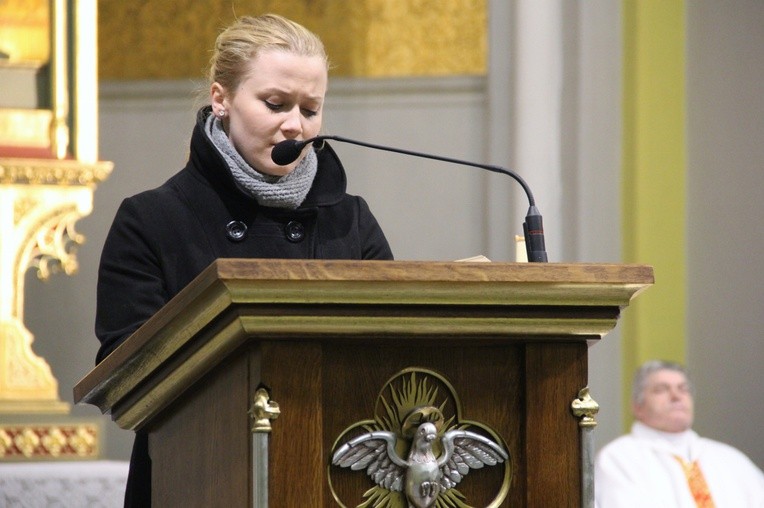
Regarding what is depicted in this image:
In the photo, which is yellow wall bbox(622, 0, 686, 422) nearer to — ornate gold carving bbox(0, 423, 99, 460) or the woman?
ornate gold carving bbox(0, 423, 99, 460)

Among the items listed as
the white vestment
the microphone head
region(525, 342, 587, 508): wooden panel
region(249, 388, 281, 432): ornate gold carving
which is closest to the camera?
region(249, 388, 281, 432): ornate gold carving

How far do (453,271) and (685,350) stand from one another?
566 cm

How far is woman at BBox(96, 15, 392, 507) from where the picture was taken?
2295 millimetres

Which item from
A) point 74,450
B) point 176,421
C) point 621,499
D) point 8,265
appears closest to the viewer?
point 176,421

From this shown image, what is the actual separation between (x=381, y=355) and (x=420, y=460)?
0.13 metres

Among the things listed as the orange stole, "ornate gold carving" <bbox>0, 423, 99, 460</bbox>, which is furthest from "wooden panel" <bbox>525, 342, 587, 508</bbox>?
the orange stole

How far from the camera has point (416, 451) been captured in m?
1.67

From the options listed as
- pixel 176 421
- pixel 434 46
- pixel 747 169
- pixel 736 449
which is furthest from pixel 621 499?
pixel 176 421

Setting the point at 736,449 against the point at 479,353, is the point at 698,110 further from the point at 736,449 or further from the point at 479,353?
the point at 479,353

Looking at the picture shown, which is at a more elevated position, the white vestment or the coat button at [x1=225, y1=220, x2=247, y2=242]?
the coat button at [x1=225, y1=220, x2=247, y2=242]

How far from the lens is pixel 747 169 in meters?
7.12

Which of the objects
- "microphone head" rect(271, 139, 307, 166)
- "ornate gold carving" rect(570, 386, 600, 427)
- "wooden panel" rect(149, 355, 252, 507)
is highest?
"microphone head" rect(271, 139, 307, 166)

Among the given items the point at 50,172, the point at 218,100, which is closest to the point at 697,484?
the point at 50,172

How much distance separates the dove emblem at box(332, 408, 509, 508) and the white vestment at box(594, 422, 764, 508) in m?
4.57
